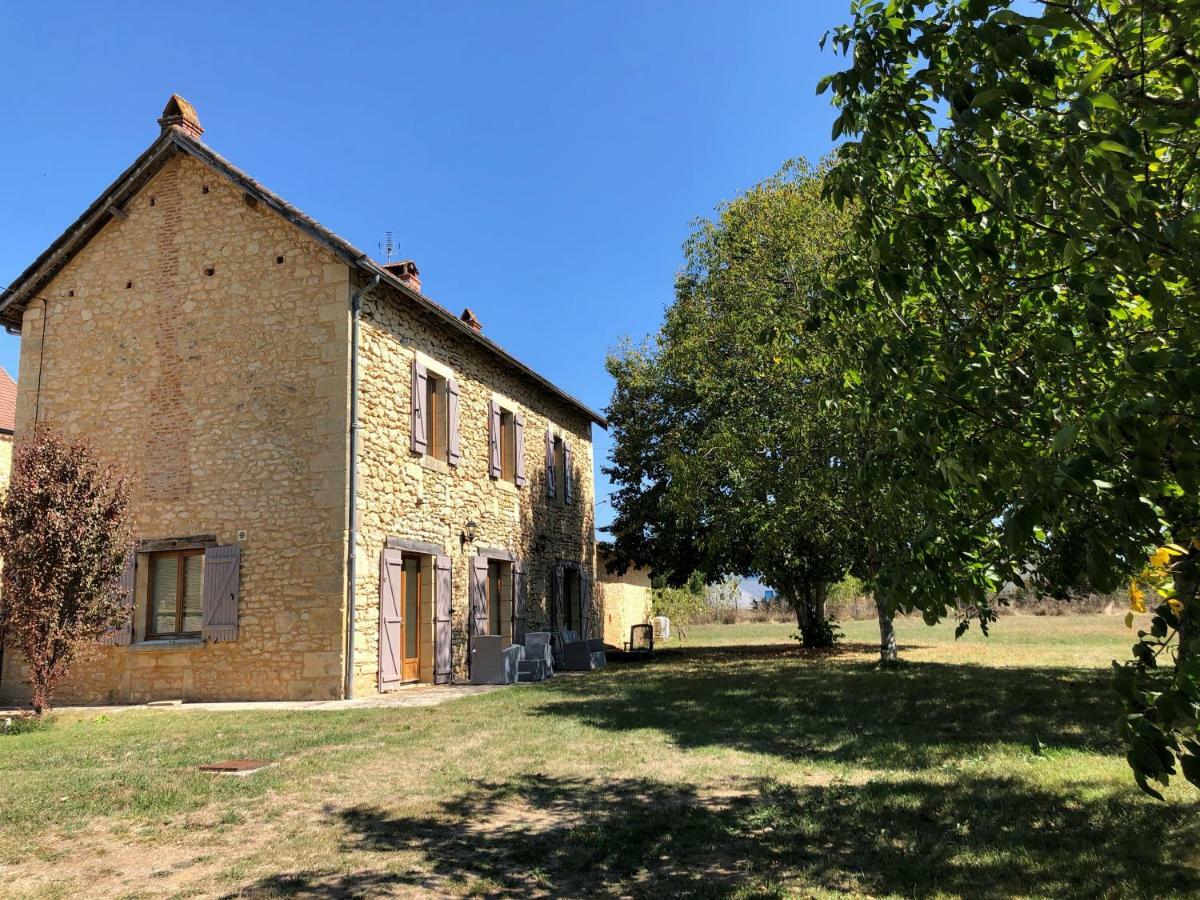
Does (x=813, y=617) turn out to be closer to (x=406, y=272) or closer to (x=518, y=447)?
(x=518, y=447)

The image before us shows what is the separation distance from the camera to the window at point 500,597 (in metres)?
14.8

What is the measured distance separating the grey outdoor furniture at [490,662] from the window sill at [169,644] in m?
3.71

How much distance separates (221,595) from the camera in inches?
420

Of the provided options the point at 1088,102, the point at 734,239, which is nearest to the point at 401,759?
the point at 1088,102

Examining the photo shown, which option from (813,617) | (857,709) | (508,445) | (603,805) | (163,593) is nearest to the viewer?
(603,805)

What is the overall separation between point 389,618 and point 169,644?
2827mm

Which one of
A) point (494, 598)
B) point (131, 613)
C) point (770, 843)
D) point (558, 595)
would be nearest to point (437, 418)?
point (494, 598)

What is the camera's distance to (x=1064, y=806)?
4.62m

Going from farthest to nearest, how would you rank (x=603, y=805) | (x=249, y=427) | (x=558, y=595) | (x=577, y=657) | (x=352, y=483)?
(x=558, y=595), (x=577, y=657), (x=249, y=427), (x=352, y=483), (x=603, y=805)

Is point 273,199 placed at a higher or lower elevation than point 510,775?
higher

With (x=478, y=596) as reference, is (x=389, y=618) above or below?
below

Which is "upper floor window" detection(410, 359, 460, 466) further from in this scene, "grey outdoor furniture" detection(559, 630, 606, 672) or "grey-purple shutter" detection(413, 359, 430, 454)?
"grey outdoor furniture" detection(559, 630, 606, 672)

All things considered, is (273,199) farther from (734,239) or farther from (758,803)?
(758,803)

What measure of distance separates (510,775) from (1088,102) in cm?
525
